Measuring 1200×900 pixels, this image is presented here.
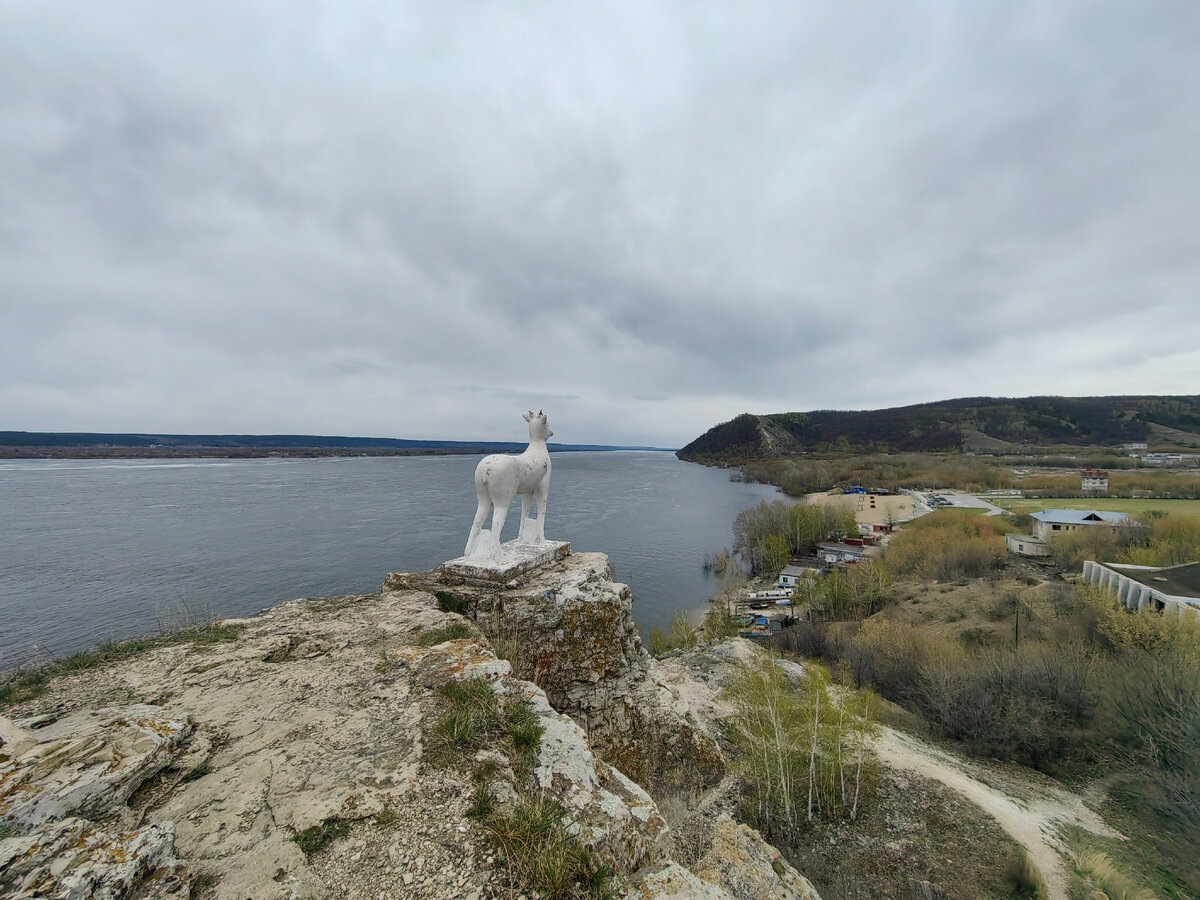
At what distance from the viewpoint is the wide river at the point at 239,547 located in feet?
68.9

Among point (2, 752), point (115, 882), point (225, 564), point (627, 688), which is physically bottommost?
point (225, 564)

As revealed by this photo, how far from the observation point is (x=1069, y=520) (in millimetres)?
35219

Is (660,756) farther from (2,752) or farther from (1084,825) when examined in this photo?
(1084,825)

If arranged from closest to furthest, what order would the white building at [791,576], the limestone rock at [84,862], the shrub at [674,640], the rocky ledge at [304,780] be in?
the limestone rock at [84,862]
the rocky ledge at [304,780]
the shrub at [674,640]
the white building at [791,576]

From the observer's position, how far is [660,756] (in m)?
7.23

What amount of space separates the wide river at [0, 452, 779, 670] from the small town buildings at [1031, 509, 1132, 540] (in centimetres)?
2595

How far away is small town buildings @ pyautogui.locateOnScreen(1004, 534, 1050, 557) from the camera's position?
33.9 m

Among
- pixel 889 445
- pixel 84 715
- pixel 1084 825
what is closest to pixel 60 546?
pixel 84 715

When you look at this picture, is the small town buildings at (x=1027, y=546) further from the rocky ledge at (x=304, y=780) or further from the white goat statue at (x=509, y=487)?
the white goat statue at (x=509, y=487)

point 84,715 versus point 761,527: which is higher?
point 84,715

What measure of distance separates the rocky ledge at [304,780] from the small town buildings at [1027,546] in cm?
4293

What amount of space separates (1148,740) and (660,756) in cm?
1167

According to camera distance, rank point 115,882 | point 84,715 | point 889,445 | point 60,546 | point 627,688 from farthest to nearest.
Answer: point 889,445 < point 60,546 < point 627,688 < point 84,715 < point 115,882

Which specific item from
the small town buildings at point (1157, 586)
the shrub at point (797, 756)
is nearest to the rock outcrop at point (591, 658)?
the shrub at point (797, 756)
